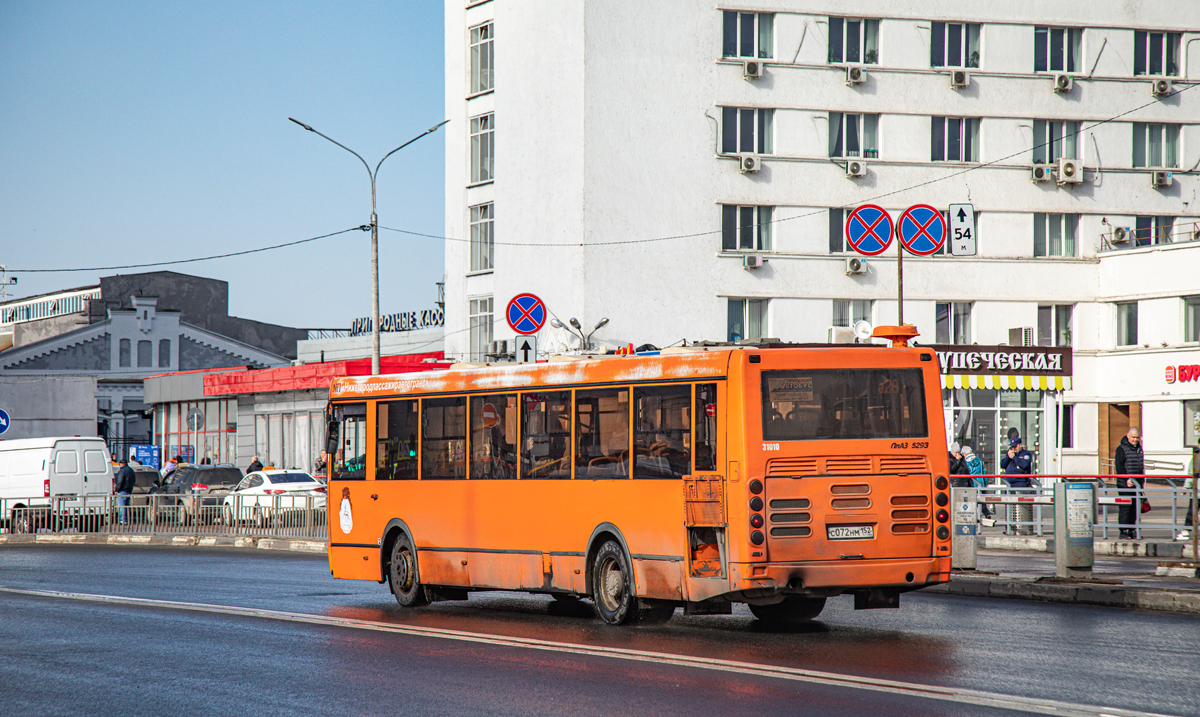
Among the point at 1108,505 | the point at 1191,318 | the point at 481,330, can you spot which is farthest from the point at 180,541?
the point at 1191,318

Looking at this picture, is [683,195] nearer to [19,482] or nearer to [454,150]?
[454,150]

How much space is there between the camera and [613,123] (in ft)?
149

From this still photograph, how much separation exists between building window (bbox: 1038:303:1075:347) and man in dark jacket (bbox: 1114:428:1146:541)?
23751 mm

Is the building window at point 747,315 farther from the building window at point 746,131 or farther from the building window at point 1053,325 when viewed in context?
the building window at point 1053,325

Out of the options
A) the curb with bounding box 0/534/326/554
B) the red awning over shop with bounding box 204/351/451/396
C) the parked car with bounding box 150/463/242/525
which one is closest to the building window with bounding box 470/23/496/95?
the red awning over shop with bounding box 204/351/451/396

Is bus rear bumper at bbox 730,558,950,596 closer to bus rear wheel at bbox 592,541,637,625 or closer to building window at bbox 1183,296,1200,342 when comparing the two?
bus rear wheel at bbox 592,541,637,625

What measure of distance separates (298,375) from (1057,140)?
94.6 ft

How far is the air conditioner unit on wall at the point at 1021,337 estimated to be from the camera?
45.8m

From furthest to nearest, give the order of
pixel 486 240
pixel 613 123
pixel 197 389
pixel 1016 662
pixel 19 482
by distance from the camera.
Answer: pixel 197 389 < pixel 486 240 < pixel 613 123 < pixel 19 482 < pixel 1016 662

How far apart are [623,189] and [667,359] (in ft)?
109

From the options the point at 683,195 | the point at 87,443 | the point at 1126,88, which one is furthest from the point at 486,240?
the point at 1126,88

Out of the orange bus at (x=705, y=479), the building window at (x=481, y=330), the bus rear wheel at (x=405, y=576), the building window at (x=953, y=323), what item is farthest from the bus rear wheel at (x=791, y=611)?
the building window at (x=481, y=330)

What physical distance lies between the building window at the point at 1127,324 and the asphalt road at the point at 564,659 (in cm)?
3342

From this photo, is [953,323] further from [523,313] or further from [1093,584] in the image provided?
[1093,584]
